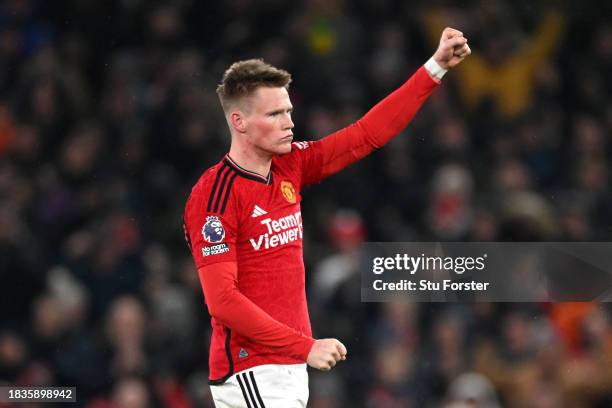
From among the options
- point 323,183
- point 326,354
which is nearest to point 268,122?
point 326,354

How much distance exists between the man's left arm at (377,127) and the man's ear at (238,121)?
31 centimetres

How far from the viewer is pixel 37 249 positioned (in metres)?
7.07

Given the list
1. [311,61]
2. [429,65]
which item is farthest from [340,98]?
[429,65]

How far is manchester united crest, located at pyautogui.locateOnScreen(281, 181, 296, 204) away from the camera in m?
3.96

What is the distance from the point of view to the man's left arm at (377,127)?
3.99 metres

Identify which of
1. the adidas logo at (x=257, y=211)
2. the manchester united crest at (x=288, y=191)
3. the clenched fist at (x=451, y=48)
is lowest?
the adidas logo at (x=257, y=211)

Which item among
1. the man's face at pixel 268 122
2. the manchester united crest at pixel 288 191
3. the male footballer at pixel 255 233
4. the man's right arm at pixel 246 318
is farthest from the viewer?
the manchester united crest at pixel 288 191

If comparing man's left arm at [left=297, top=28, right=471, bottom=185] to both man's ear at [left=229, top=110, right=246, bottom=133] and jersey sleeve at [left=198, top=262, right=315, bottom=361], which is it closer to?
man's ear at [left=229, top=110, right=246, bottom=133]

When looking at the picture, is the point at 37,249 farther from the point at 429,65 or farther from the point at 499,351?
the point at 429,65

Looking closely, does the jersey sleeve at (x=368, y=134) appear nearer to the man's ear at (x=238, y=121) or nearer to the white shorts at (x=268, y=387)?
the man's ear at (x=238, y=121)

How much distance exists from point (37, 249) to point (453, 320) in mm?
2644

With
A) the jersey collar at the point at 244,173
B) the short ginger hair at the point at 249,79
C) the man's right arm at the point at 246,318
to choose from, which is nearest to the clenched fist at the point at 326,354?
the man's right arm at the point at 246,318

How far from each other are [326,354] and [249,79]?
3.29 feet

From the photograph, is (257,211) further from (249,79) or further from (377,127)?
(377,127)
